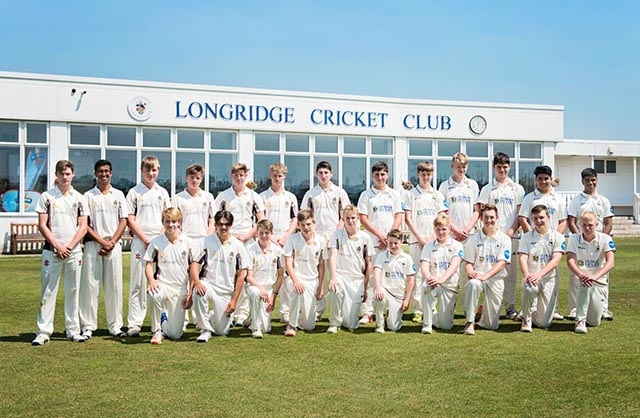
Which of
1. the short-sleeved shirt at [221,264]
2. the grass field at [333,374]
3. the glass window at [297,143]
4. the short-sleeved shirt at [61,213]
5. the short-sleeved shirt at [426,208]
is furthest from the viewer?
the glass window at [297,143]

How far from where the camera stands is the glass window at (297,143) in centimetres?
2433

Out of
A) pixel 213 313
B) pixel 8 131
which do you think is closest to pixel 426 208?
pixel 213 313

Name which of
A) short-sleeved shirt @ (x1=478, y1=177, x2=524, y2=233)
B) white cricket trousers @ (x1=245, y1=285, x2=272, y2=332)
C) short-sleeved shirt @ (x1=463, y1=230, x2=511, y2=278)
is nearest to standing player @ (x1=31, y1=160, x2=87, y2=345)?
white cricket trousers @ (x1=245, y1=285, x2=272, y2=332)

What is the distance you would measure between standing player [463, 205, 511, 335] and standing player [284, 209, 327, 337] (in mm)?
1741

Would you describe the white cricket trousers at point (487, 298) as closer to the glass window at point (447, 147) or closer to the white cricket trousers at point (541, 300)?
the white cricket trousers at point (541, 300)

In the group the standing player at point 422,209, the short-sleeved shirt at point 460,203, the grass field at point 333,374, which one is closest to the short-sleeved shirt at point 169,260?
the grass field at point 333,374

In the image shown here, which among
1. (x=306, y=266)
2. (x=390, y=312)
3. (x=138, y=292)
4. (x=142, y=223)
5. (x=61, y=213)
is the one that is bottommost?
(x=390, y=312)

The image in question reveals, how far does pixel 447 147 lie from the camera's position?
88.2ft

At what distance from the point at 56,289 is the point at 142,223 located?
47.9 inches

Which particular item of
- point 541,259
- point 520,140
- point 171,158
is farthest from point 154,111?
point 541,259

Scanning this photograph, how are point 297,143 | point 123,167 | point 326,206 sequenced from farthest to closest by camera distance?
point 297,143
point 123,167
point 326,206

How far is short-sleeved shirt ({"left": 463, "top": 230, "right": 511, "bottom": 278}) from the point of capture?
8117mm

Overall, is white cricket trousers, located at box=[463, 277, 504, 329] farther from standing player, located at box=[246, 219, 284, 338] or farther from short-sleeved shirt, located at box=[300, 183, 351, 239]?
standing player, located at box=[246, 219, 284, 338]

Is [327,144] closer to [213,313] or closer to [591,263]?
[591,263]
